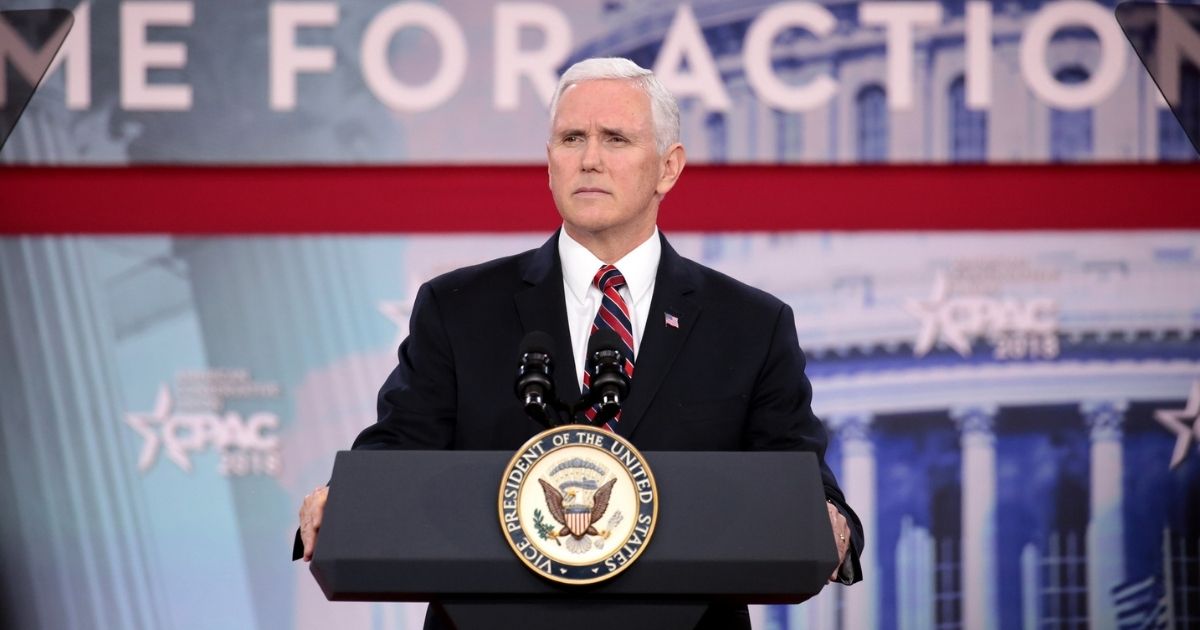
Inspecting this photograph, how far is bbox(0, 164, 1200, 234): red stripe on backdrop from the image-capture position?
4.16 meters

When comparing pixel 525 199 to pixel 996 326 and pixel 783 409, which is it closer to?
pixel 996 326

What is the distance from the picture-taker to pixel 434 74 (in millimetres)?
4180

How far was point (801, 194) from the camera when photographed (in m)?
4.18

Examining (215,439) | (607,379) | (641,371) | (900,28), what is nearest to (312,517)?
(607,379)

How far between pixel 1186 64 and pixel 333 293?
7.61ft

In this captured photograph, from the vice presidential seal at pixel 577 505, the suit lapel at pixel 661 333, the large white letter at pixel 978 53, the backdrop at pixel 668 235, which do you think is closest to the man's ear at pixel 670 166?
the suit lapel at pixel 661 333

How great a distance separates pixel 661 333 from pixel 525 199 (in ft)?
6.77

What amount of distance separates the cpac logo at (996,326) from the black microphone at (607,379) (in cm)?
246

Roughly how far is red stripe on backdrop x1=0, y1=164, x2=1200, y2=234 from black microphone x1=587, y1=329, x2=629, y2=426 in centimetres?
241

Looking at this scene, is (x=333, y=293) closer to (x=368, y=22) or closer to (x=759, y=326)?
(x=368, y=22)

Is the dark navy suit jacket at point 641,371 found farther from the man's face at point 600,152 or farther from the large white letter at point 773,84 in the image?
the large white letter at point 773,84

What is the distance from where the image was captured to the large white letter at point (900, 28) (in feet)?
13.6

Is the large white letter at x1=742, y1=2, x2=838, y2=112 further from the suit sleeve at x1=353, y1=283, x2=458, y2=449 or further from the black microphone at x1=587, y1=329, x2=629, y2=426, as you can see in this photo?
the black microphone at x1=587, y1=329, x2=629, y2=426

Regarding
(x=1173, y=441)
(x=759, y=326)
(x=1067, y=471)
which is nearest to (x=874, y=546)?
(x=1067, y=471)
